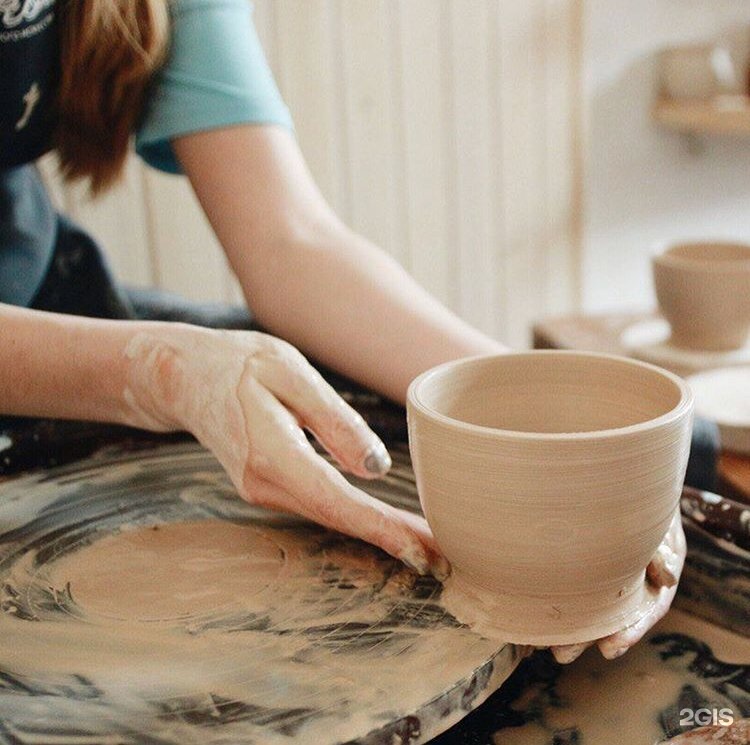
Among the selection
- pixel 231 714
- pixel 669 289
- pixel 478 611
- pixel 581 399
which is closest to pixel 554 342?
pixel 669 289

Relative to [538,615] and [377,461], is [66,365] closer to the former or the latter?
[377,461]

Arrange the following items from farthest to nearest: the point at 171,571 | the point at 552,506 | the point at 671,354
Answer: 1. the point at 671,354
2. the point at 171,571
3. the point at 552,506

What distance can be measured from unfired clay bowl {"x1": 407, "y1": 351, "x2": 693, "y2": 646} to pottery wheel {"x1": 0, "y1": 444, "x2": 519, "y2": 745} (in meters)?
0.03

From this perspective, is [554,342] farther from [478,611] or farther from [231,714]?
[231,714]

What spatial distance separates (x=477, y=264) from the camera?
2291mm

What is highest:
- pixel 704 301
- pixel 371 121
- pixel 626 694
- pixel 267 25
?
pixel 267 25

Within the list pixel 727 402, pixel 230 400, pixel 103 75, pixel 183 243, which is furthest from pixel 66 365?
pixel 183 243

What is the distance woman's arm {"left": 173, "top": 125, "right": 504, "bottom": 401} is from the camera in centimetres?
93

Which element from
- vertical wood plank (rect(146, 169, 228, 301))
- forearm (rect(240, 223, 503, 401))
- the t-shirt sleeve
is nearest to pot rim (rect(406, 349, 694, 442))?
forearm (rect(240, 223, 503, 401))

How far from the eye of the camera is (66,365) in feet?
2.58

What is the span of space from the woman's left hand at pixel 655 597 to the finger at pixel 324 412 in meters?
0.18

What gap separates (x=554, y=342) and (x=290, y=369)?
75cm

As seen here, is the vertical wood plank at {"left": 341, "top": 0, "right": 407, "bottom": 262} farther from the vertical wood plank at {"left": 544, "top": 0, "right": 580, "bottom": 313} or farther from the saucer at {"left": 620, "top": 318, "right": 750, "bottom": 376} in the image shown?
the saucer at {"left": 620, "top": 318, "right": 750, "bottom": 376}

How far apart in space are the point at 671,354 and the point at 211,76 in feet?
2.12
